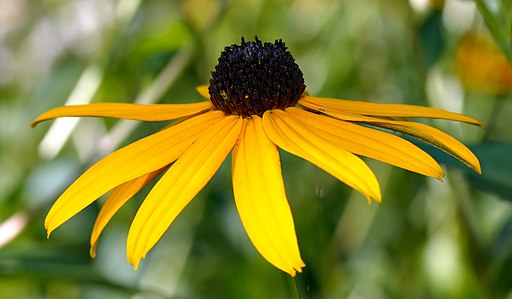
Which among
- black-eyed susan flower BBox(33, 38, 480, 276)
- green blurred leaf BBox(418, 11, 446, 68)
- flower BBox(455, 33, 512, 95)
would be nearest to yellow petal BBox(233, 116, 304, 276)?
black-eyed susan flower BBox(33, 38, 480, 276)

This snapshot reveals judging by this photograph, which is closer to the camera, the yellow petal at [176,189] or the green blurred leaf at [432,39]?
the yellow petal at [176,189]

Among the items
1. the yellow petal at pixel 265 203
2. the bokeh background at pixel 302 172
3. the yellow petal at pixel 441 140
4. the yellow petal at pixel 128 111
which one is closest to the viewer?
the yellow petal at pixel 265 203

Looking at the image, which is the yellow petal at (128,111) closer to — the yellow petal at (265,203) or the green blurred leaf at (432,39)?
the yellow petal at (265,203)

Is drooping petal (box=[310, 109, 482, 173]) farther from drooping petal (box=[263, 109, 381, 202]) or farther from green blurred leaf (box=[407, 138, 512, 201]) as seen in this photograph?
green blurred leaf (box=[407, 138, 512, 201])

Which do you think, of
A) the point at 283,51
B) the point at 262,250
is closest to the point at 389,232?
the point at 283,51

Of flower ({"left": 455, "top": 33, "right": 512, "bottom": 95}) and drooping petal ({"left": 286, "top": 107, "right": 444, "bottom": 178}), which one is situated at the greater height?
flower ({"left": 455, "top": 33, "right": 512, "bottom": 95})

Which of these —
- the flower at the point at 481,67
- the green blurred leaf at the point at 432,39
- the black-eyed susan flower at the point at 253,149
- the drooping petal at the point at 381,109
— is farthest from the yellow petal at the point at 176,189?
the flower at the point at 481,67

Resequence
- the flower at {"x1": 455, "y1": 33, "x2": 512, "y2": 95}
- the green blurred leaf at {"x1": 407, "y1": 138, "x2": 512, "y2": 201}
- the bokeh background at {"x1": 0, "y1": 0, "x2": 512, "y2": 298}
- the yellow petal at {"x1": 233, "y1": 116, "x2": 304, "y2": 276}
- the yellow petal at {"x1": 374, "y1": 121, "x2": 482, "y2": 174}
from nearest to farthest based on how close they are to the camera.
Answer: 1. the yellow petal at {"x1": 233, "y1": 116, "x2": 304, "y2": 276}
2. the yellow petal at {"x1": 374, "y1": 121, "x2": 482, "y2": 174}
3. the green blurred leaf at {"x1": 407, "y1": 138, "x2": 512, "y2": 201}
4. the bokeh background at {"x1": 0, "y1": 0, "x2": 512, "y2": 298}
5. the flower at {"x1": 455, "y1": 33, "x2": 512, "y2": 95}
